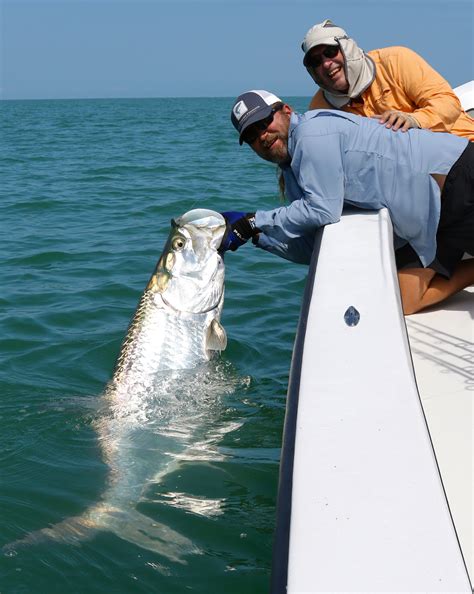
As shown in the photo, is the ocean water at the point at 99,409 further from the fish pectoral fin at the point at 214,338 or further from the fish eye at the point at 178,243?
the fish eye at the point at 178,243

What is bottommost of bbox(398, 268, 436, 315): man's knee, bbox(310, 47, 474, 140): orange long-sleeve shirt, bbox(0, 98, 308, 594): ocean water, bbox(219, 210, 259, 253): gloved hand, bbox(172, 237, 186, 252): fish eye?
bbox(0, 98, 308, 594): ocean water

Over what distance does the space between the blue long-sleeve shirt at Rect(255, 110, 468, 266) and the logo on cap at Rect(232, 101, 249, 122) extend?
22 centimetres

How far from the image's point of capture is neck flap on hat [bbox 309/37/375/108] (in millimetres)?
4223

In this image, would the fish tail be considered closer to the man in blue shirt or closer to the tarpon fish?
the tarpon fish

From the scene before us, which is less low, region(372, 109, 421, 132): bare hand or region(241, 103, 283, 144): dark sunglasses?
region(372, 109, 421, 132): bare hand

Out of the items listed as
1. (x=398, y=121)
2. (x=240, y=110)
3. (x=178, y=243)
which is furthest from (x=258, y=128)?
(x=178, y=243)

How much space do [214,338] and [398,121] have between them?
1437mm

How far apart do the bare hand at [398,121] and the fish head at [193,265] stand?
36.9 inches

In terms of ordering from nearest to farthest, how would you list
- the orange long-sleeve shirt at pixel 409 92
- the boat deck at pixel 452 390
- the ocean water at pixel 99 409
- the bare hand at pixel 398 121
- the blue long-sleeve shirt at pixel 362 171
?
the boat deck at pixel 452 390
the ocean water at pixel 99 409
the blue long-sleeve shirt at pixel 362 171
the bare hand at pixel 398 121
the orange long-sleeve shirt at pixel 409 92

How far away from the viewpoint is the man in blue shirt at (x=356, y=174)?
3.69m

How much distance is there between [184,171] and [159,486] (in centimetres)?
1371

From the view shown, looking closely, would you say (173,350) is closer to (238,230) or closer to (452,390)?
(238,230)

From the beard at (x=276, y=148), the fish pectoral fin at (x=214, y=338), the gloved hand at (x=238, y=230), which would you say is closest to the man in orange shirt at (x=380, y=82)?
the beard at (x=276, y=148)

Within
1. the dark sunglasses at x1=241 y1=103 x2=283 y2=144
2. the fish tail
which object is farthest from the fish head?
the fish tail
